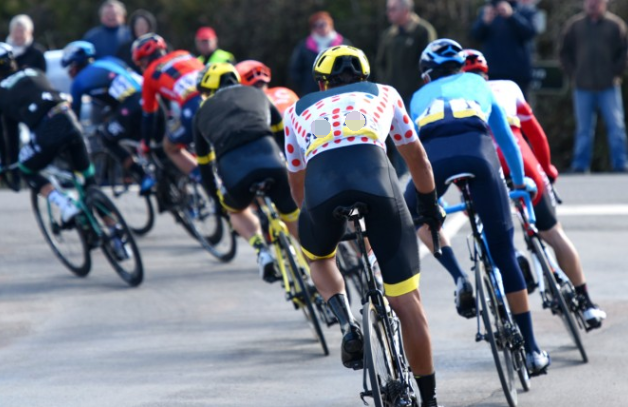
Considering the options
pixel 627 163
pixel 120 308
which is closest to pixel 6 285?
pixel 120 308

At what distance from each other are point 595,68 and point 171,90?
6.52 meters

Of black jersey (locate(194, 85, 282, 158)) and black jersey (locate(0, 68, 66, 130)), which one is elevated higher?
black jersey (locate(194, 85, 282, 158))

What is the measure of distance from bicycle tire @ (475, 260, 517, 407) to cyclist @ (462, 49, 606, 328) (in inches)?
46.6

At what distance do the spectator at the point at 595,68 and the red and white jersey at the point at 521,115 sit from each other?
329 inches

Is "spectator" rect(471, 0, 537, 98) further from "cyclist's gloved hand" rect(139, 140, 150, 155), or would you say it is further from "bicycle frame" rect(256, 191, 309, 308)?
"bicycle frame" rect(256, 191, 309, 308)

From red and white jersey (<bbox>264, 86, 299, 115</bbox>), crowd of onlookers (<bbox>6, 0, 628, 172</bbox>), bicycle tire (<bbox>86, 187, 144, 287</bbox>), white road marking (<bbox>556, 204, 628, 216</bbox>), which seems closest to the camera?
red and white jersey (<bbox>264, 86, 299, 115</bbox>)

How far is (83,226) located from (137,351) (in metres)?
2.63

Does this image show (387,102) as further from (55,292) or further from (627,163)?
(627,163)

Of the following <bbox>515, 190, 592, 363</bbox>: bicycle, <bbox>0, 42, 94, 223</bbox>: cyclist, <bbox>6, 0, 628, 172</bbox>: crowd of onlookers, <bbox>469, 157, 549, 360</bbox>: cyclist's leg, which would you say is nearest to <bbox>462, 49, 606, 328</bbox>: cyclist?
<bbox>515, 190, 592, 363</bbox>: bicycle

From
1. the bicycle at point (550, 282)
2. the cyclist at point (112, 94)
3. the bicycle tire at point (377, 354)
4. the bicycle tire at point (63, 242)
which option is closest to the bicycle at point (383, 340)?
the bicycle tire at point (377, 354)

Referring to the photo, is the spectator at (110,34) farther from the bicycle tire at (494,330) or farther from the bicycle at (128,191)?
the bicycle tire at (494,330)

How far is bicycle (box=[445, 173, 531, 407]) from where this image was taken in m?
7.77

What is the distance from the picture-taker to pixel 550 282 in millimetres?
8742

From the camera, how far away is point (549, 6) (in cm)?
2088
